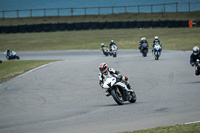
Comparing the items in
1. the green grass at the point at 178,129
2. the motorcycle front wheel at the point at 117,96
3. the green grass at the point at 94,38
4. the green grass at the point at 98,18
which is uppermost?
the green grass at the point at 98,18

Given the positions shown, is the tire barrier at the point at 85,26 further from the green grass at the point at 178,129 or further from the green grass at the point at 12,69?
the green grass at the point at 178,129

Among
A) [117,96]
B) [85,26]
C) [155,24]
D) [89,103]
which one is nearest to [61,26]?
[85,26]

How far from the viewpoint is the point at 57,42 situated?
49.9 m

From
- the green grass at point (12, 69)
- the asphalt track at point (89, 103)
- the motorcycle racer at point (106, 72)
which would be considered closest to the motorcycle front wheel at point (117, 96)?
the asphalt track at point (89, 103)

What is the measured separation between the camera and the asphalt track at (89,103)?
27.8ft

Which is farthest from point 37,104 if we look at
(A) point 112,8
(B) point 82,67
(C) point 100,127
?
(A) point 112,8

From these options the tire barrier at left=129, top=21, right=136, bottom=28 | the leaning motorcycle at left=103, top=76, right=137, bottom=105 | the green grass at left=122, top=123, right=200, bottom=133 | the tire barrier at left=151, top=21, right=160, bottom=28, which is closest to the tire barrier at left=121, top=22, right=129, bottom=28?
the tire barrier at left=129, top=21, right=136, bottom=28

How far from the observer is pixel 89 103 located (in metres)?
11.8

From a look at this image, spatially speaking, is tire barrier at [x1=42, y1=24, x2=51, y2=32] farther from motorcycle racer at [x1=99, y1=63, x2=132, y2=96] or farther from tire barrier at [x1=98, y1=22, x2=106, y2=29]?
motorcycle racer at [x1=99, y1=63, x2=132, y2=96]

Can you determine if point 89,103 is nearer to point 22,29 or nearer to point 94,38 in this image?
point 94,38

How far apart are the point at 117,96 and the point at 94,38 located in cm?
4052

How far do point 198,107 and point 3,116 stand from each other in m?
4.48

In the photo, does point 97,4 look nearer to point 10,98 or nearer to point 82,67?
point 82,67

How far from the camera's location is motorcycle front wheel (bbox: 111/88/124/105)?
10.9m
